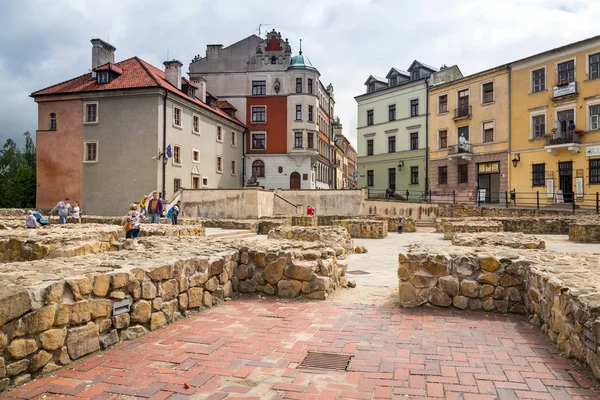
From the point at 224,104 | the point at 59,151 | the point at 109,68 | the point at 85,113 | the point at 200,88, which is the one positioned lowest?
the point at 59,151

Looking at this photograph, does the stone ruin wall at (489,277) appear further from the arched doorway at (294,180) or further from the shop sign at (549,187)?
the arched doorway at (294,180)

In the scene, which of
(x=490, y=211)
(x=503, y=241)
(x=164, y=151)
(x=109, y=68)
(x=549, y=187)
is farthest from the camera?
(x=109, y=68)

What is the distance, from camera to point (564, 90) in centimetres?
3052

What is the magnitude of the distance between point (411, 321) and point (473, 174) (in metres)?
33.8

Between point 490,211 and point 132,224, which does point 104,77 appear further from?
point 490,211

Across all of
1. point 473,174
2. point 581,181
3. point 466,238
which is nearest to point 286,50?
point 473,174

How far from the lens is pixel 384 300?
6.92 meters

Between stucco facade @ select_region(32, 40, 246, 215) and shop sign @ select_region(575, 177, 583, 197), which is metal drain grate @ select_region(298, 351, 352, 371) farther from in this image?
stucco facade @ select_region(32, 40, 246, 215)

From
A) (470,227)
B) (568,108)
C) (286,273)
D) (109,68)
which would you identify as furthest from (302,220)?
(109,68)

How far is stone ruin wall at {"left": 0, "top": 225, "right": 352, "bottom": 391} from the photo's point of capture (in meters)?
3.70

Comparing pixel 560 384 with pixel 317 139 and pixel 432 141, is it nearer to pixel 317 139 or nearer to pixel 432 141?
pixel 432 141

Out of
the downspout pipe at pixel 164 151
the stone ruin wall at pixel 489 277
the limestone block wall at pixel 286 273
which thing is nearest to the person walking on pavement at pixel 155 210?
the limestone block wall at pixel 286 273

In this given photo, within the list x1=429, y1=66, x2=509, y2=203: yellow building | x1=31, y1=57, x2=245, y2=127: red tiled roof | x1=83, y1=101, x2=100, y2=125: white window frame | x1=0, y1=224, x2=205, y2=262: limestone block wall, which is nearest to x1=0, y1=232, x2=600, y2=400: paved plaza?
x1=0, y1=224, x2=205, y2=262: limestone block wall

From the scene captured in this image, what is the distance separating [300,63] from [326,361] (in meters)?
45.8
